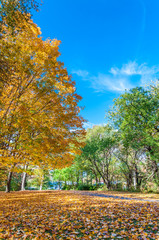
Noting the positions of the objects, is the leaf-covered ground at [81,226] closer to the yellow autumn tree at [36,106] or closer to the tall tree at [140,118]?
the yellow autumn tree at [36,106]

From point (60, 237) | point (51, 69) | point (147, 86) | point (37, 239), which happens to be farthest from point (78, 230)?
point (147, 86)

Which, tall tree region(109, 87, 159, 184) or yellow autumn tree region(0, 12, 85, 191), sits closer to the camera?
yellow autumn tree region(0, 12, 85, 191)

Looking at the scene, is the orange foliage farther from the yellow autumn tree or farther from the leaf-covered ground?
the leaf-covered ground

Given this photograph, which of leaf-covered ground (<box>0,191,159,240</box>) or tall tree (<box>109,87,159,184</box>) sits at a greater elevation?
tall tree (<box>109,87,159,184</box>)

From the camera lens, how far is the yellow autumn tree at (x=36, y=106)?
7.52 metres

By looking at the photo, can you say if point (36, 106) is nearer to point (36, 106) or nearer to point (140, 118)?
point (36, 106)

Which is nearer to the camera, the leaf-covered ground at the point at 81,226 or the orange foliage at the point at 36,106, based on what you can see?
the leaf-covered ground at the point at 81,226

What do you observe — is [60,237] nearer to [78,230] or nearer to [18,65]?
[78,230]

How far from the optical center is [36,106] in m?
9.04

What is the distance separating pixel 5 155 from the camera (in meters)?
8.12

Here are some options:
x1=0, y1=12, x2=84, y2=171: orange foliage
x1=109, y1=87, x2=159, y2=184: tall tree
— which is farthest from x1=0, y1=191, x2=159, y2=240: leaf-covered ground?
x1=109, y1=87, x2=159, y2=184: tall tree

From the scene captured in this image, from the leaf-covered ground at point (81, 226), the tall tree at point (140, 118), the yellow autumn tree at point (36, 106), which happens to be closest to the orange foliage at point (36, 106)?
the yellow autumn tree at point (36, 106)

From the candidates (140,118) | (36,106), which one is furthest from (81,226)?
(140,118)

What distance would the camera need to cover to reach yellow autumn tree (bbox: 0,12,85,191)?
24.7 feet
